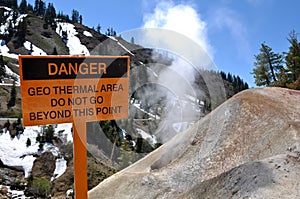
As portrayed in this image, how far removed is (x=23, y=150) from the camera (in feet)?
300

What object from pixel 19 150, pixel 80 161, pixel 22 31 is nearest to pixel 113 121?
pixel 80 161

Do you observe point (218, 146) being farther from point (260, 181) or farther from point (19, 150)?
point (19, 150)

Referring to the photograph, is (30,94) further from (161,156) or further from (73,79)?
(161,156)

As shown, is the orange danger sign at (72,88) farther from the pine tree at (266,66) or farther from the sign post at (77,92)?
the pine tree at (266,66)

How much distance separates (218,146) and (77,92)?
26.5ft

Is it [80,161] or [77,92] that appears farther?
[80,161]

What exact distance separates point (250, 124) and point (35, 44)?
17573cm

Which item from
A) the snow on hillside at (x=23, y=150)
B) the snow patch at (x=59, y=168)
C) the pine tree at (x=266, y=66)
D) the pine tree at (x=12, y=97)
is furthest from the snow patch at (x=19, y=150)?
the pine tree at (x=266, y=66)

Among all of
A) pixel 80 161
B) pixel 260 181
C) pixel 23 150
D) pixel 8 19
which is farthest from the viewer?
pixel 8 19

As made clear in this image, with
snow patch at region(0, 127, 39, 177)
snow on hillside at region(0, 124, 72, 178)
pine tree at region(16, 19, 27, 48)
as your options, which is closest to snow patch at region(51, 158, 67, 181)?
snow on hillside at region(0, 124, 72, 178)

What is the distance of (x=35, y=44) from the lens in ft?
584

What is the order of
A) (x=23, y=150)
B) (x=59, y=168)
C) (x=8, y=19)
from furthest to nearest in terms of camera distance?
(x=8, y=19) < (x=23, y=150) < (x=59, y=168)

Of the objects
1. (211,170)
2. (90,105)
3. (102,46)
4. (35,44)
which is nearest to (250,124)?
(211,170)

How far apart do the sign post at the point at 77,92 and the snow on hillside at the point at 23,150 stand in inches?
3024
